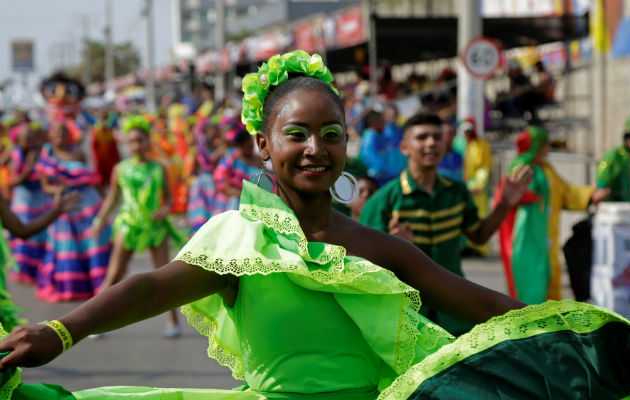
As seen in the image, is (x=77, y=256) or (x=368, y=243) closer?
(x=368, y=243)

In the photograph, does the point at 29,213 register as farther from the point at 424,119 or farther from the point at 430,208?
the point at 430,208

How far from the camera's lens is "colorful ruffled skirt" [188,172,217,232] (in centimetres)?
1141

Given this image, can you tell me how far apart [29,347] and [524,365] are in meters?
1.17

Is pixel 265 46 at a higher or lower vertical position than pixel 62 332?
higher

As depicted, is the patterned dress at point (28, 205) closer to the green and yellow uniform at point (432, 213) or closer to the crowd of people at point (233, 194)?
the crowd of people at point (233, 194)

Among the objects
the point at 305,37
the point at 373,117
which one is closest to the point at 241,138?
the point at 373,117

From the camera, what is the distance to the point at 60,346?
7.36 ft

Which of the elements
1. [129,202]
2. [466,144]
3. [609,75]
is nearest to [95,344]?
[129,202]

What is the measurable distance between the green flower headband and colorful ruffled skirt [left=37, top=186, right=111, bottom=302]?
7.42 meters

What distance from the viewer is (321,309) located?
2.57 metres

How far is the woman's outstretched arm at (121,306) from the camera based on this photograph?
2.21m

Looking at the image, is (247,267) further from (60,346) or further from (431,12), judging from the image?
(431,12)

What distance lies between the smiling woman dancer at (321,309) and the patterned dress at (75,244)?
7.43 metres

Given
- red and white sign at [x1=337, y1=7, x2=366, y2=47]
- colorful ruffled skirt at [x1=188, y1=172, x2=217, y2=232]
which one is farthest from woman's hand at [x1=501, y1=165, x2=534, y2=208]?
red and white sign at [x1=337, y1=7, x2=366, y2=47]
